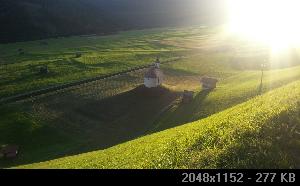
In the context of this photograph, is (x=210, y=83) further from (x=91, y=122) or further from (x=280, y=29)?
(x=280, y=29)

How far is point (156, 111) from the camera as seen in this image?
63812 mm

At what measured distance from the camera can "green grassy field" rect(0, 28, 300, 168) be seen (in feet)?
82.5

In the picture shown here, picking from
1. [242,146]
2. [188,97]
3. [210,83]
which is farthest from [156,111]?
[242,146]

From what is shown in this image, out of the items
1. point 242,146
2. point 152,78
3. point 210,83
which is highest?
point 242,146

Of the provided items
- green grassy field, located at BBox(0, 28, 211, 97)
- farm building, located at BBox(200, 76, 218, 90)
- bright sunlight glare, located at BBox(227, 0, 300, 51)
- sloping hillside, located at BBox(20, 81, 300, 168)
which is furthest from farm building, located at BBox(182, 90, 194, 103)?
bright sunlight glare, located at BBox(227, 0, 300, 51)

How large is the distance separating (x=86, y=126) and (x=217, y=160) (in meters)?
39.2

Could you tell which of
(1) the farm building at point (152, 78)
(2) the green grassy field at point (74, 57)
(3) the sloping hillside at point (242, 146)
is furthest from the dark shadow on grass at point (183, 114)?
(2) the green grassy field at point (74, 57)

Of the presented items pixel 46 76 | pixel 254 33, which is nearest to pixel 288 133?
pixel 46 76

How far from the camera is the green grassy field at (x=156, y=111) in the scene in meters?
25.2

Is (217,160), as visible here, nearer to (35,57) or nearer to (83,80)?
(83,80)

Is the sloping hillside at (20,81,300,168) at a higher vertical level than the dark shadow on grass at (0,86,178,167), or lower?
higher

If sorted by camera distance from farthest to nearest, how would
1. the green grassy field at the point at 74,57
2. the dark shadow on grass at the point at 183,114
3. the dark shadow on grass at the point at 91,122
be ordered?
the green grassy field at the point at 74,57 → the dark shadow on grass at the point at 183,114 → the dark shadow on grass at the point at 91,122

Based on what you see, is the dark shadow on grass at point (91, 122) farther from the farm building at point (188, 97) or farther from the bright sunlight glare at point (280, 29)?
the bright sunlight glare at point (280, 29)

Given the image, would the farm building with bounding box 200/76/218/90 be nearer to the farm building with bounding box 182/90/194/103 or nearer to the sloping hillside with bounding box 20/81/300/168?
the farm building with bounding box 182/90/194/103
